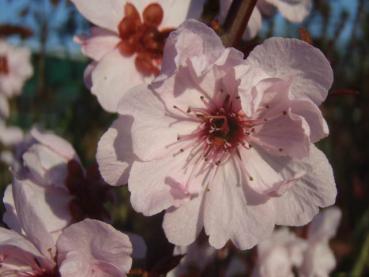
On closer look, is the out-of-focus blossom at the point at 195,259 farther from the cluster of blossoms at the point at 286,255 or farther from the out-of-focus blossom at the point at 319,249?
the out-of-focus blossom at the point at 319,249

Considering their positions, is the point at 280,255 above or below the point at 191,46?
below

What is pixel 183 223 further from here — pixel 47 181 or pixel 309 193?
pixel 47 181

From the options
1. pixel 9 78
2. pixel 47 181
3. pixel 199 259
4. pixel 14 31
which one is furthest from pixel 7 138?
pixel 47 181

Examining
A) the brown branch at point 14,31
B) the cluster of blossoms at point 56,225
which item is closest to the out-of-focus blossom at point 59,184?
the cluster of blossoms at point 56,225

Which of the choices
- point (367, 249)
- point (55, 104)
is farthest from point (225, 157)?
point (55, 104)

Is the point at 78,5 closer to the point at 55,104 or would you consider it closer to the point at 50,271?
the point at 50,271
